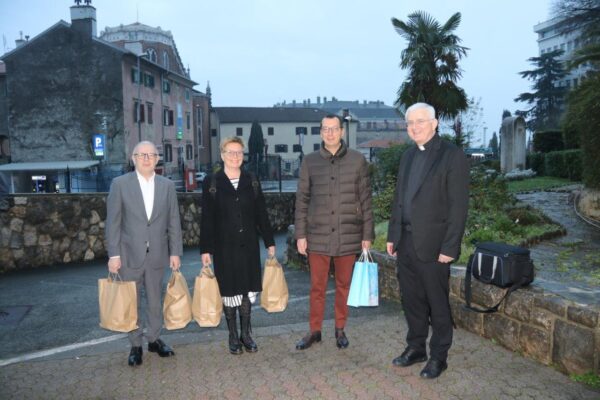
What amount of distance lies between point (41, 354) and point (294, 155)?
75322mm

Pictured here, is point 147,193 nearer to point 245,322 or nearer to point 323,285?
point 245,322

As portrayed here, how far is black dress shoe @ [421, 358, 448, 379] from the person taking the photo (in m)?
4.00

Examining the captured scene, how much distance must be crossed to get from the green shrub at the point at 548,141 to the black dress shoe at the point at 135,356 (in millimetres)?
23584

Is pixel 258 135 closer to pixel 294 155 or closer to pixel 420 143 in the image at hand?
pixel 294 155

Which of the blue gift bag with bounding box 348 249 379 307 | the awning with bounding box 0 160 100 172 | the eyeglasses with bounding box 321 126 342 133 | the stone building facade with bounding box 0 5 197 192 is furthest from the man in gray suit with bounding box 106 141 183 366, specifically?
the stone building facade with bounding box 0 5 197 192

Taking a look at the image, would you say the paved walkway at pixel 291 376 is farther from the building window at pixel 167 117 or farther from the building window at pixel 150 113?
the building window at pixel 167 117

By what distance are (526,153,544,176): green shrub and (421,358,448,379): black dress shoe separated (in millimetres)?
19649

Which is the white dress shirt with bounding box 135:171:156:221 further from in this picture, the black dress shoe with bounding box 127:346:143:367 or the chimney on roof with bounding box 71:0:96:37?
the chimney on roof with bounding box 71:0:96:37

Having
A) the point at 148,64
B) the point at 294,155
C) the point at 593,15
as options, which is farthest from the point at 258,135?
the point at 593,15

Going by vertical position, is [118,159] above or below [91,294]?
above

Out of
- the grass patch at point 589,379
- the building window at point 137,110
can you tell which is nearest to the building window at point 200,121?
the building window at point 137,110

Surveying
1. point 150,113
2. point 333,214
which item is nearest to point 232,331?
point 333,214

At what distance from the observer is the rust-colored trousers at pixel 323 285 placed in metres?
4.82

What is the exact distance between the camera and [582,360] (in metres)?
3.81
